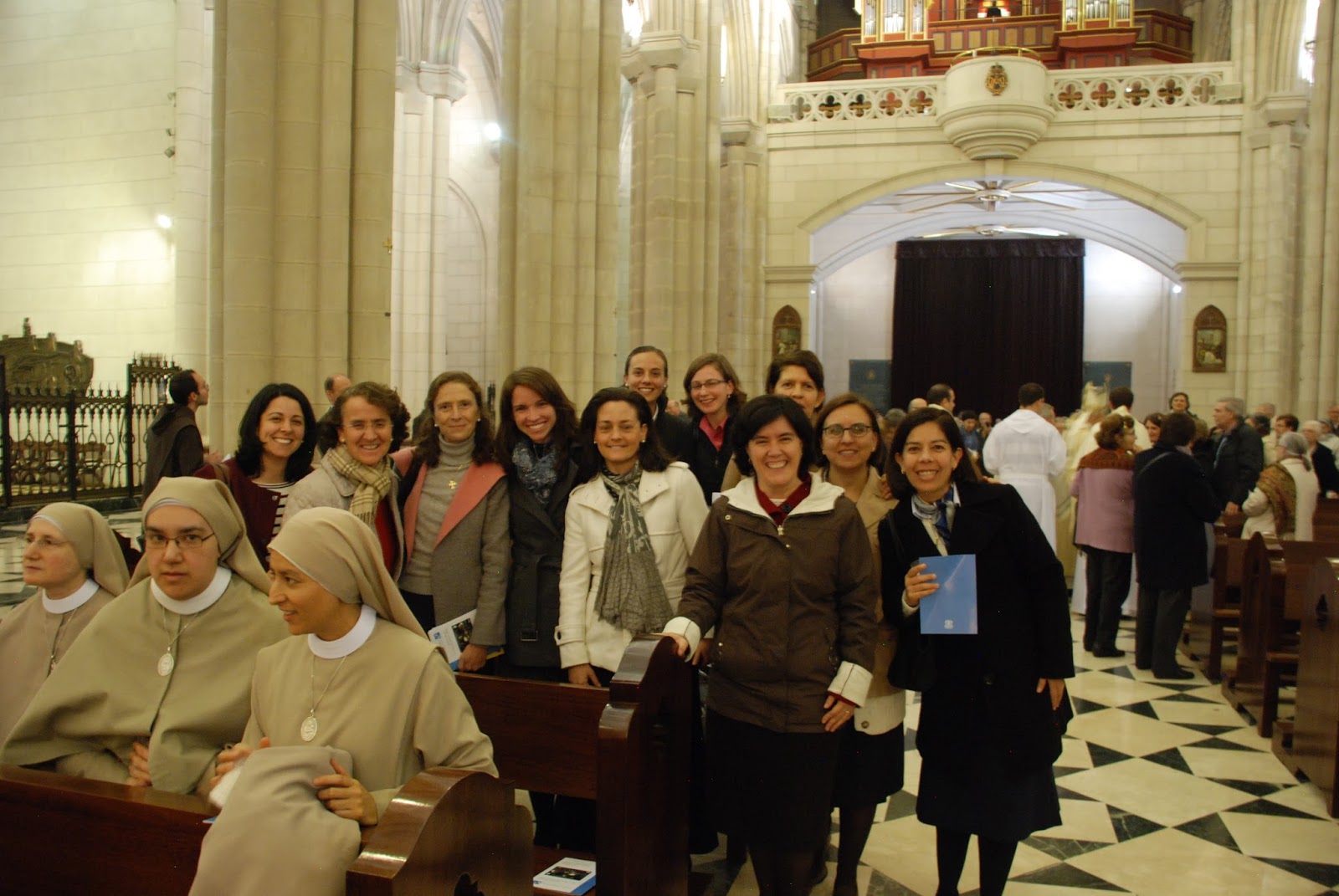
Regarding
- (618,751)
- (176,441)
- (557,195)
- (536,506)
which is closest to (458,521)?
(536,506)

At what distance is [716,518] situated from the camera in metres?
2.82

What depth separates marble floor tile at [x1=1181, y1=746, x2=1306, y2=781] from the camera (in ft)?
14.9

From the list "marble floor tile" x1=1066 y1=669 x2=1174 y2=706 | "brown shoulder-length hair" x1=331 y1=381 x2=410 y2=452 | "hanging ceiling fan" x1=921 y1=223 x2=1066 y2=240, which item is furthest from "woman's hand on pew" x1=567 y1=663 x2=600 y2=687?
"hanging ceiling fan" x1=921 y1=223 x2=1066 y2=240

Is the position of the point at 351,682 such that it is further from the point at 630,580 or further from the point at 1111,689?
the point at 1111,689

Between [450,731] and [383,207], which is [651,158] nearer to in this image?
[383,207]

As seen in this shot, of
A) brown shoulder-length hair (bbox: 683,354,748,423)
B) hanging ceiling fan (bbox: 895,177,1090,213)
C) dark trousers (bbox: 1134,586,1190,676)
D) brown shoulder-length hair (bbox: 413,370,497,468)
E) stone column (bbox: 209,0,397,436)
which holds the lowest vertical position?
dark trousers (bbox: 1134,586,1190,676)

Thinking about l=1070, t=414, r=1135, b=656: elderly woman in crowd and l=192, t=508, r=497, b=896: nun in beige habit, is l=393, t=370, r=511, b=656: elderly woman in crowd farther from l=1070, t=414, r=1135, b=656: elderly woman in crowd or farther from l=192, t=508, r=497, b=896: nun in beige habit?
l=1070, t=414, r=1135, b=656: elderly woman in crowd

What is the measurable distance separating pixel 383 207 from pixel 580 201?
3.39 metres

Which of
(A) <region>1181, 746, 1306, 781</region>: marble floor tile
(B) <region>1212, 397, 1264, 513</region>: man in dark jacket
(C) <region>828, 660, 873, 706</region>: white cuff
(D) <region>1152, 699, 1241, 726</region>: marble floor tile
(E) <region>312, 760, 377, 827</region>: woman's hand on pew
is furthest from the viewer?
(B) <region>1212, 397, 1264, 513</region>: man in dark jacket

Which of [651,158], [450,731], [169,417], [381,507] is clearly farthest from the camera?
[651,158]

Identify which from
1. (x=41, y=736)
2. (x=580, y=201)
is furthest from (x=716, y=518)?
(x=580, y=201)

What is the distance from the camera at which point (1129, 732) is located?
518 cm

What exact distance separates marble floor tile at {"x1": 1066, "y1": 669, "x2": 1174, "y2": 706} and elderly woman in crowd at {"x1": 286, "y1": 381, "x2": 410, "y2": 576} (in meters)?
4.06

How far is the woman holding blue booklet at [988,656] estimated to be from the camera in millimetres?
2797
